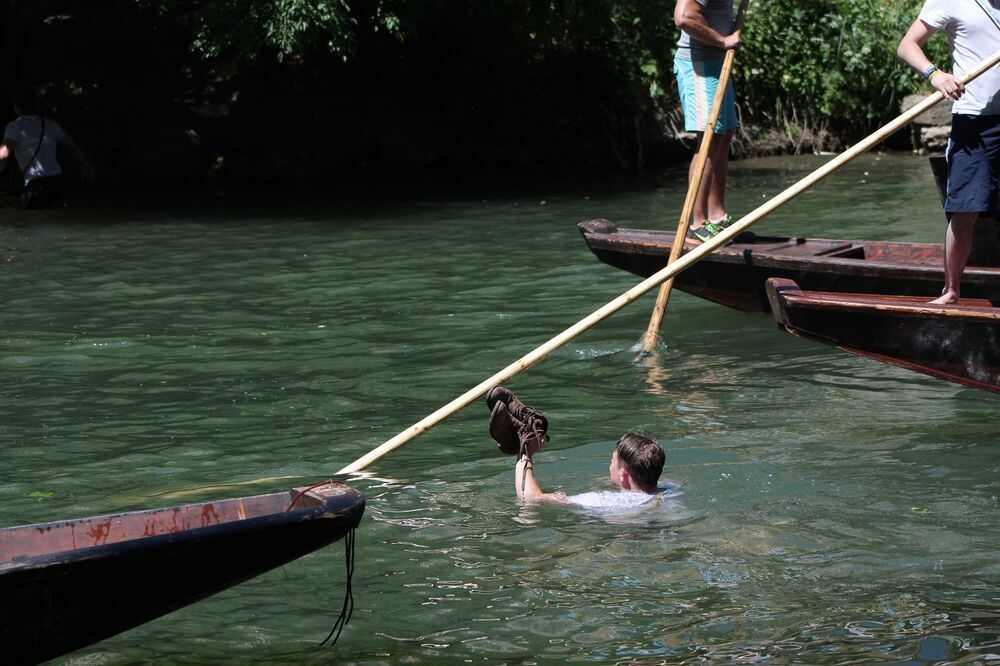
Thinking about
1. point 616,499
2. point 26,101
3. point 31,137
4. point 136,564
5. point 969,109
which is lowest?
point 616,499

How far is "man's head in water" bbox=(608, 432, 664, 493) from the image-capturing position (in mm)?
6492

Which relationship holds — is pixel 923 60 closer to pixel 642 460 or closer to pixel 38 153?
pixel 642 460

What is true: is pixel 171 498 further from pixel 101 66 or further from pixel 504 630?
pixel 101 66

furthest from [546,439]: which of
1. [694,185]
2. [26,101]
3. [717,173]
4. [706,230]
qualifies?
[26,101]

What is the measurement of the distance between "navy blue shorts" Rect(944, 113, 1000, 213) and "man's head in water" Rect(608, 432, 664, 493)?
247 centimetres

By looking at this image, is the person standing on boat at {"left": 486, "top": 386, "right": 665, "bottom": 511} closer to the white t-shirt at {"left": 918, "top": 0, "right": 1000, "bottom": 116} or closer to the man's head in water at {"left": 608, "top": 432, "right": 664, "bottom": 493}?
the man's head in water at {"left": 608, "top": 432, "right": 664, "bottom": 493}

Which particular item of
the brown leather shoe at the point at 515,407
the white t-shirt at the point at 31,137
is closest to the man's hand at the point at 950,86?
the brown leather shoe at the point at 515,407

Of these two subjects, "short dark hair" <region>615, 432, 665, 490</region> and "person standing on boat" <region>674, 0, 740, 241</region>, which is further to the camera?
"person standing on boat" <region>674, 0, 740, 241</region>

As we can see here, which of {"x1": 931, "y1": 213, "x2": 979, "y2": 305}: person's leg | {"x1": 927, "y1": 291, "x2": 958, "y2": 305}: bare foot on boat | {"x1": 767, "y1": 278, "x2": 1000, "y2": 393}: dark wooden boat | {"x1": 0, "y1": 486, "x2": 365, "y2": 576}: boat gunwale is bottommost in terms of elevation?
{"x1": 0, "y1": 486, "x2": 365, "y2": 576}: boat gunwale

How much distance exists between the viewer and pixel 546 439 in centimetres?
668

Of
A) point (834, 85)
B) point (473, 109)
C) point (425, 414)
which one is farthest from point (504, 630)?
point (834, 85)

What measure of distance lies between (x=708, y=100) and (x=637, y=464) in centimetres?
437

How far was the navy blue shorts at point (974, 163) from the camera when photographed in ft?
25.2

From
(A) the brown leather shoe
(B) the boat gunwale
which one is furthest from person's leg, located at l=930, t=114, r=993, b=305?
(B) the boat gunwale
